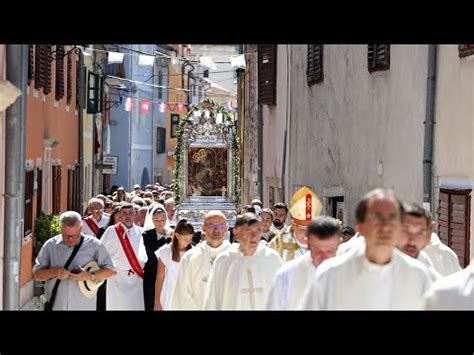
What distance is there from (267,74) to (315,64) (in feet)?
18.9

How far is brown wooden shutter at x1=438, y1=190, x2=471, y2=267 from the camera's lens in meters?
12.8

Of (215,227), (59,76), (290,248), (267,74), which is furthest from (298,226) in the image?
(267,74)

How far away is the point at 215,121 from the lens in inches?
1093

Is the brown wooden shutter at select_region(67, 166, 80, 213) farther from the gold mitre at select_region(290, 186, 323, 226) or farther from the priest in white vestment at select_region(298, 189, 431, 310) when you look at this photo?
the priest in white vestment at select_region(298, 189, 431, 310)

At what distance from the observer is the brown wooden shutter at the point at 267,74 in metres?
26.8

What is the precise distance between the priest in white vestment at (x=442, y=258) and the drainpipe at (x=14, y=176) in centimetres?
367

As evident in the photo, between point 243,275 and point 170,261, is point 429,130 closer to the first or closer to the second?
point 170,261

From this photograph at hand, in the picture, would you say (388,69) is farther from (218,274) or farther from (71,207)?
(71,207)

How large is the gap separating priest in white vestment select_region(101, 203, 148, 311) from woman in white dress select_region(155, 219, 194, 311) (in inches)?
52.6

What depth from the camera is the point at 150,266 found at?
1424 centimetres

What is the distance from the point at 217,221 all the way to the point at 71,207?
57.5 feet
